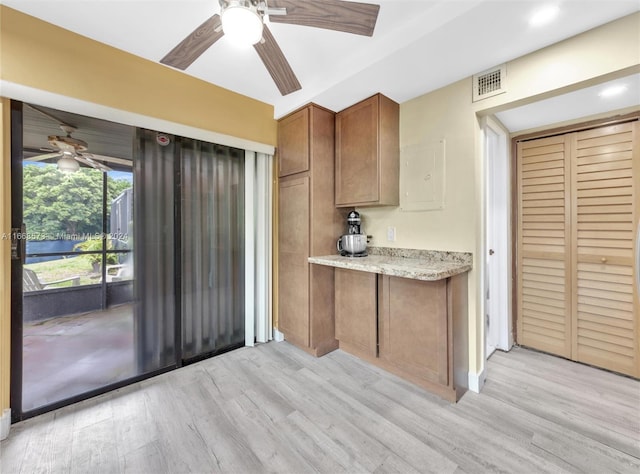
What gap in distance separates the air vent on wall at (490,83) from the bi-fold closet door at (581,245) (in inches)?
46.6

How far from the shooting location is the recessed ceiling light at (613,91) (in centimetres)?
197

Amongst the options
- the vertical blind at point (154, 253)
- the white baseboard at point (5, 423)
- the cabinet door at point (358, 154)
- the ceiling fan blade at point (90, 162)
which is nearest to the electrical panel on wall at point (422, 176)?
the cabinet door at point (358, 154)

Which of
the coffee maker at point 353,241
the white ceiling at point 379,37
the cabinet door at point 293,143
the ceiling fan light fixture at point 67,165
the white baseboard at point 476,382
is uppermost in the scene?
the white ceiling at point 379,37

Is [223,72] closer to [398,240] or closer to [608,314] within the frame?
[398,240]

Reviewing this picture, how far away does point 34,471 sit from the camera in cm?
138

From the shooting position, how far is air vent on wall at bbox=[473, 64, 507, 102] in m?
1.89

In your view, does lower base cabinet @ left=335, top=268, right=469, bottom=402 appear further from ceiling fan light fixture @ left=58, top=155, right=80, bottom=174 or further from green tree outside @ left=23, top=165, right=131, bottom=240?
ceiling fan light fixture @ left=58, top=155, right=80, bottom=174

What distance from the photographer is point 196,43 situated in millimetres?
1481

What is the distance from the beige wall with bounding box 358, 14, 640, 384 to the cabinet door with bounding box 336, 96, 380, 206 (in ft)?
1.07

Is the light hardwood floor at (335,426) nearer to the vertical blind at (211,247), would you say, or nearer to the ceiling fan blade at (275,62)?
the vertical blind at (211,247)

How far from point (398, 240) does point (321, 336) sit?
1207 millimetres

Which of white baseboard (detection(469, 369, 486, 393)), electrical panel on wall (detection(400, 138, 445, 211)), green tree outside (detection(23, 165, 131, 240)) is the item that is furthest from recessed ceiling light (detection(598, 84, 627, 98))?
green tree outside (detection(23, 165, 131, 240))

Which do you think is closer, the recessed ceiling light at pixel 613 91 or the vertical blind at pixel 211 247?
the recessed ceiling light at pixel 613 91

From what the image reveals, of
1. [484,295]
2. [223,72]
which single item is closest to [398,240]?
[484,295]
